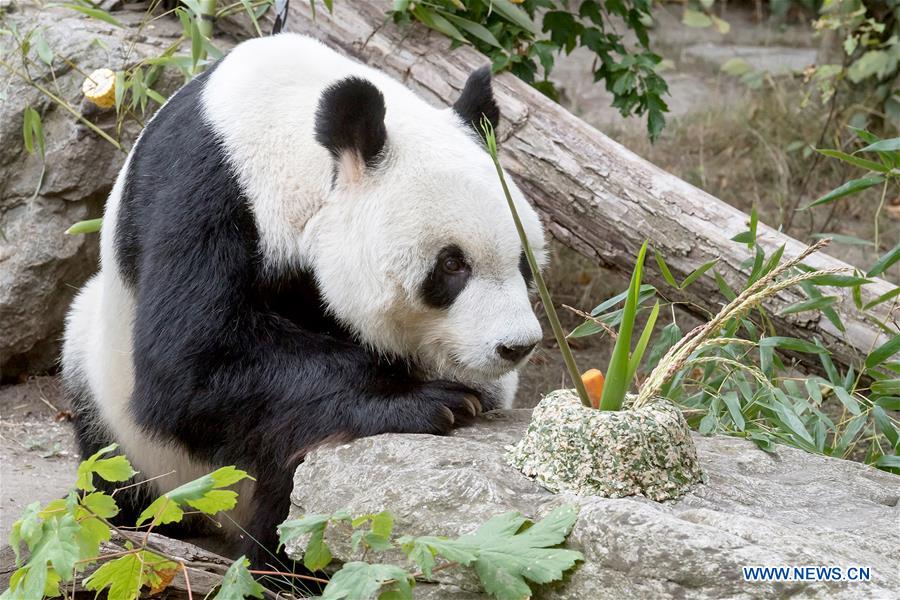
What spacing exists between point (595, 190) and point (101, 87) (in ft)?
7.82

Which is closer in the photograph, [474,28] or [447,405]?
[447,405]

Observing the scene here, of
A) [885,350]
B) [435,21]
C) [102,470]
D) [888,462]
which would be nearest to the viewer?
[102,470]

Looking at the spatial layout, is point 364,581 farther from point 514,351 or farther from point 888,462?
point 888,462

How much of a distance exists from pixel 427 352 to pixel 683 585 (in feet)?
4.36

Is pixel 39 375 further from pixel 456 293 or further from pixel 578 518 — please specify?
pixel 578 518

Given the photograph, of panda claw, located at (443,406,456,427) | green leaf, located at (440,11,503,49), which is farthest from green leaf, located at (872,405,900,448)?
green leaf, located at (440,11,503,49)

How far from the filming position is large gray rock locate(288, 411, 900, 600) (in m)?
2.00

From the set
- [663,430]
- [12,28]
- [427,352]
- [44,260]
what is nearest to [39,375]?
[44,260]

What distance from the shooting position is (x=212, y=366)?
3.01 meters

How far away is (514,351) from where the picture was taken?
9.39 ft

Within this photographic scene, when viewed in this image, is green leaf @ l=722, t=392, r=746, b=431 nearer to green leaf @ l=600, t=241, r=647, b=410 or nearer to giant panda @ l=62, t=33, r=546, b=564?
giant panda @ l=62, t=33, r=546, b=564

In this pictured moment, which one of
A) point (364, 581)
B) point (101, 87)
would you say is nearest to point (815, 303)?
point (364, 581)

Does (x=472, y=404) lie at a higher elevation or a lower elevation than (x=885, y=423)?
lower

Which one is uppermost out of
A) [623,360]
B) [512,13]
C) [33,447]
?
[512,13]
